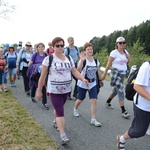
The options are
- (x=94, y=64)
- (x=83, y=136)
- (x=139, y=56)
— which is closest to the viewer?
(x=83, y=136)

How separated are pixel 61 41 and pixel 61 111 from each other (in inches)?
46.6

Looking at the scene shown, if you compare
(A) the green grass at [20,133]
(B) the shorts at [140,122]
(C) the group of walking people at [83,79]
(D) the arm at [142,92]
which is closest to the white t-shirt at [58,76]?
(C) the group of walking people at [83,79]

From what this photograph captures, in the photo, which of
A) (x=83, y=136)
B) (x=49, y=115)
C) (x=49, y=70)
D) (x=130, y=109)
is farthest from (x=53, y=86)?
(x=130, y=109)

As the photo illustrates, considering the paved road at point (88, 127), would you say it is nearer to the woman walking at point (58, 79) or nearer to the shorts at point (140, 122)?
the woman walking at point (58, 79)

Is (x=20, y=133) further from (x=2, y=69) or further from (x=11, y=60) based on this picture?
(x=11, y=60)

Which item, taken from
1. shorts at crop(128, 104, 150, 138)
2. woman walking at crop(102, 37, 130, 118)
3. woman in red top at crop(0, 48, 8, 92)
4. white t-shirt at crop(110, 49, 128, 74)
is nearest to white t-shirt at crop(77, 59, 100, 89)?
woman walking at crop(102, 37, 130, 118)

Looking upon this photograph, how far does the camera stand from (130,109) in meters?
6.48

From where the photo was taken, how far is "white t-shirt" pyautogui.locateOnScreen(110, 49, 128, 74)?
18.8ft

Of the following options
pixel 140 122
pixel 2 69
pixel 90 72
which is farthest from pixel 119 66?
pixel 2 69

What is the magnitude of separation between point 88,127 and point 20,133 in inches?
53.5

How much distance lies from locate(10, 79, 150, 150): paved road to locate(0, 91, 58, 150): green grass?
0.55 feet

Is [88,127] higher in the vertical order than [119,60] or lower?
lower

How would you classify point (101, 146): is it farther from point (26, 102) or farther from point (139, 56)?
point (139, 56)

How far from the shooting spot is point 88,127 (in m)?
4.95
